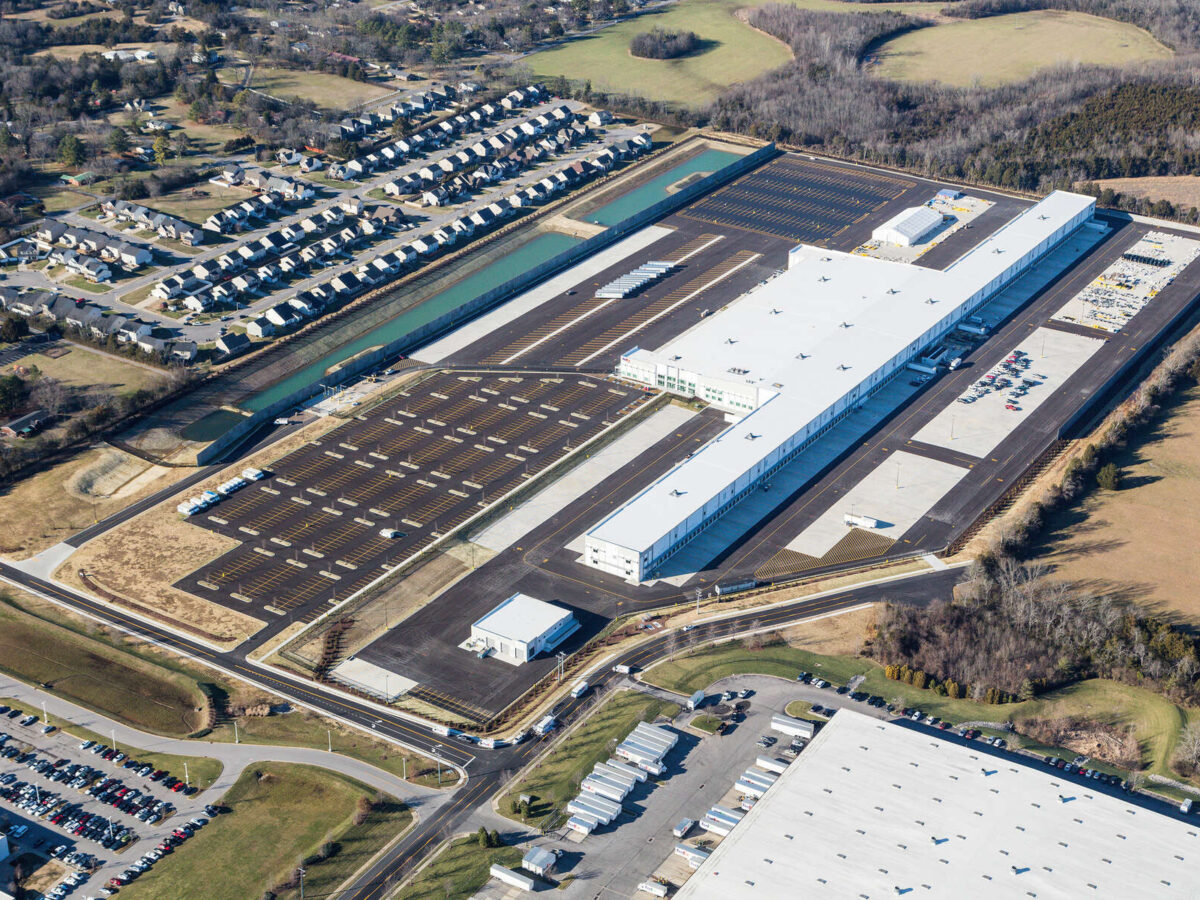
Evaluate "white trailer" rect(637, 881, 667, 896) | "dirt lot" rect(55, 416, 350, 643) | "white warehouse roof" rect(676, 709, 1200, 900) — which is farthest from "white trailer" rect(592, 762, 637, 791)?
"dirt lot" rect(55, 416, 350, 643)

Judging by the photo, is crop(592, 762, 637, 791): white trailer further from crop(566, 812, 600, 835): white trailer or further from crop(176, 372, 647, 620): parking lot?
crop(176, 372, 647, 620): parking lot

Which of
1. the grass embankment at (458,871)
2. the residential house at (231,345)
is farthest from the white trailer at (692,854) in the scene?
the residential house at (231,345)

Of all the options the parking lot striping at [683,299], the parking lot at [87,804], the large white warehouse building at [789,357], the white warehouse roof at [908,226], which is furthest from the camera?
the white warehouse roof at [908,226]

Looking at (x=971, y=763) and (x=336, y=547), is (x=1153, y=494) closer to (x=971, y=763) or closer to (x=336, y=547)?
(x=971, y=763)

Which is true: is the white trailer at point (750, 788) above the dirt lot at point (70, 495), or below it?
below

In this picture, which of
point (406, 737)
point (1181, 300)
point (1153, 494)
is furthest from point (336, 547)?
point (1181, 300)

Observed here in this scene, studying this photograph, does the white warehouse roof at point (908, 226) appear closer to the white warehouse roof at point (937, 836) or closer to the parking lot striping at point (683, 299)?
the parking lot striping at point (683, 299)

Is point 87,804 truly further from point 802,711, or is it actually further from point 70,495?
point 802,711
